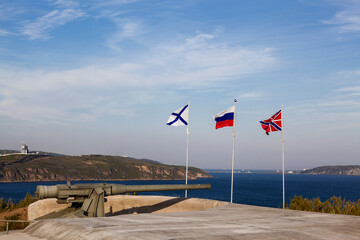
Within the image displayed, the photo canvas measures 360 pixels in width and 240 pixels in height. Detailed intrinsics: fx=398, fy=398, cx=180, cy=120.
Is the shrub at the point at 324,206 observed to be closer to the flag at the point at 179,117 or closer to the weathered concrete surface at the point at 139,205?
the weathered concrete surface at the point at 139,205

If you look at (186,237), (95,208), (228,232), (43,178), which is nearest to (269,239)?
(228,232)

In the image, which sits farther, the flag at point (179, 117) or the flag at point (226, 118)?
the flag at point (179, 117)

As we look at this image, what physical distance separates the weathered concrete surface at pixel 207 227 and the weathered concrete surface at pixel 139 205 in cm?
437

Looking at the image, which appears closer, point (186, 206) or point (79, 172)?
point (186, 206)

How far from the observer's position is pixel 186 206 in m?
19.7

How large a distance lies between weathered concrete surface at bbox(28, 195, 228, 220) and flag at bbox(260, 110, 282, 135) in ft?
20.4

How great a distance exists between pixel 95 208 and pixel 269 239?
23.9ft

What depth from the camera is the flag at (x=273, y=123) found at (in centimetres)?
2259

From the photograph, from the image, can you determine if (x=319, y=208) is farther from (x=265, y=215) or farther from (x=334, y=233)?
(x=334, y=233)

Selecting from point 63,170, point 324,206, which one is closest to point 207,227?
point 324,206

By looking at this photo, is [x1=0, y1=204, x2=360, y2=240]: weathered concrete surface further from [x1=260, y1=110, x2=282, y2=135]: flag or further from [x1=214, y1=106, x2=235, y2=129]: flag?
[x1=214, y1=106, x2=235, y2=129]: flag

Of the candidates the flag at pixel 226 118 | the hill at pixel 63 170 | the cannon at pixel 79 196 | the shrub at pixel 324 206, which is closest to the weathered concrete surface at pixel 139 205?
the cannon at pixel 79 196

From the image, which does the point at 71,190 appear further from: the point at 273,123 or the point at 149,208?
the point at 273,123

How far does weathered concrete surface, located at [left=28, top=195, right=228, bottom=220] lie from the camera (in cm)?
1906
